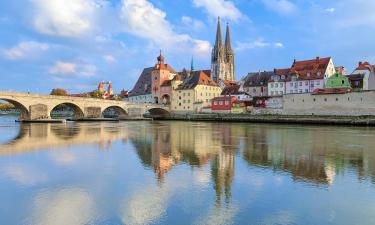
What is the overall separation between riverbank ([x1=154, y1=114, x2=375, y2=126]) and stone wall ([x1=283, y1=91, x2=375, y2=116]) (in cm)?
243

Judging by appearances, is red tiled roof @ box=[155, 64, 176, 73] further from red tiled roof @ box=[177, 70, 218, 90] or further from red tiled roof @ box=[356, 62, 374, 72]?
red tiled roof @ box=[356, 62, 374, 72]

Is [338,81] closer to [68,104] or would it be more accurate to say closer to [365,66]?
[365,66]

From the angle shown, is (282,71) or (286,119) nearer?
(286,119)

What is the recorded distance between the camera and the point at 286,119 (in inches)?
2055

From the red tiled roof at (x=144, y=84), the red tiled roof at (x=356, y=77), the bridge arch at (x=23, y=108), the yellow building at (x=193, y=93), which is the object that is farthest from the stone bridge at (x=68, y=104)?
the red tiled roof at (x=356, y=77)

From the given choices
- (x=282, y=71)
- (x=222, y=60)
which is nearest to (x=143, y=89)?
(x=222, y=60)

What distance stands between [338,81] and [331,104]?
6.20 meters

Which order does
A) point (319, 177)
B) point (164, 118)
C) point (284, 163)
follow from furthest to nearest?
point (164, 118)
point (284, 163)
point (319, 177)

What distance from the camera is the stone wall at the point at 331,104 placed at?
47.9 m

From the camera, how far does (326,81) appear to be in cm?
5856

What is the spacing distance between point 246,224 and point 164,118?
65263 mm

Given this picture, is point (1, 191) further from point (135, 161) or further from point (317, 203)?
point (317, 203)

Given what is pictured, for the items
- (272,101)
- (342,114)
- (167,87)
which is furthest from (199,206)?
(167,87)

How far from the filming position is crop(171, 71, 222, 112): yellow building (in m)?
73.8
